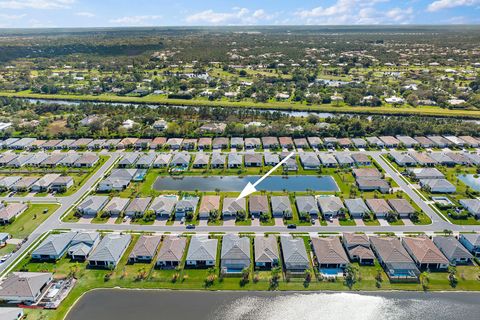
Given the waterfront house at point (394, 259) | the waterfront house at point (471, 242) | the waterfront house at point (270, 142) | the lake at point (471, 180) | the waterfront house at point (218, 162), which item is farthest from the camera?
the waterfront house at point (270, 142)

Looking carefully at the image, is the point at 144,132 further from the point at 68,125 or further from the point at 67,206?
the point at 67,206

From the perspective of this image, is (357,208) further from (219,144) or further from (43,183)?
(43,183)

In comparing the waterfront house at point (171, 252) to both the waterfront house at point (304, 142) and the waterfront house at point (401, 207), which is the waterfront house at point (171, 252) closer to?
the waterfront house at point (401, 207)

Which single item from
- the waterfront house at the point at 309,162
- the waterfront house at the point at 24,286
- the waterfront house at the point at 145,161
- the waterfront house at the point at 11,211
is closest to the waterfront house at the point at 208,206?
the waterfront house at the point at 145,161

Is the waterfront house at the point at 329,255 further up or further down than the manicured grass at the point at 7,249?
further up

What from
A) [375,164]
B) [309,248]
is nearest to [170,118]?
[375,164]

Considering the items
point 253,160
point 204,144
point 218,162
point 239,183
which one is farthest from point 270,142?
point 239,183
